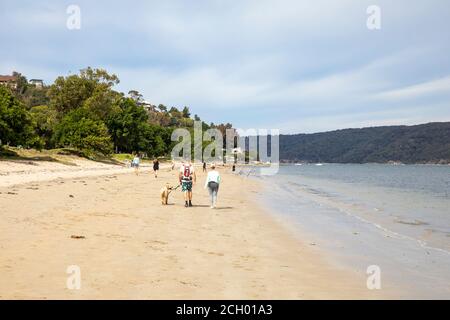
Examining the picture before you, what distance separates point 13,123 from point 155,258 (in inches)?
1435

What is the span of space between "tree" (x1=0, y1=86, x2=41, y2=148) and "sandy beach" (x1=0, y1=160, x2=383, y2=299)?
2721 cm

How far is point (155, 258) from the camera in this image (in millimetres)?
7828

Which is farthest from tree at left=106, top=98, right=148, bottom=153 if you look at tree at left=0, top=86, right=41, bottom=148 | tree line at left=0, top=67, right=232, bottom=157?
tree at left=0, top=86, right=41, bottom=148

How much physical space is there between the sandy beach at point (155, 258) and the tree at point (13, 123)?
27.2 metres

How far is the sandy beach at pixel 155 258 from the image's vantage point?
5938mm

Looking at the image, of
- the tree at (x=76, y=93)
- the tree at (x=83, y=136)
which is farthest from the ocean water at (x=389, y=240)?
the tree at (x=76, y=93)

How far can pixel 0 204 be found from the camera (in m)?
13.1

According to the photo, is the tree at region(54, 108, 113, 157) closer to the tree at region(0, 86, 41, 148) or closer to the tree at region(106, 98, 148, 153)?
the tree at region(0, 86, 41, 148)

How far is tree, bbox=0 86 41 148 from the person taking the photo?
124 ft

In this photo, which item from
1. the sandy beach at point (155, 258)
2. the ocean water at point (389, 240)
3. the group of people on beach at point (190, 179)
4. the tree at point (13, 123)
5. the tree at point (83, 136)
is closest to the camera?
the sandy beach at point (155, 258)

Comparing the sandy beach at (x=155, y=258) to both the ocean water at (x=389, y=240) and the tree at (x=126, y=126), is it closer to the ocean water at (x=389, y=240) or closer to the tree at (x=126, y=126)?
the ocean water at (x=389, y=240)

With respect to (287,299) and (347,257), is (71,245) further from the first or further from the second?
(347,257)
